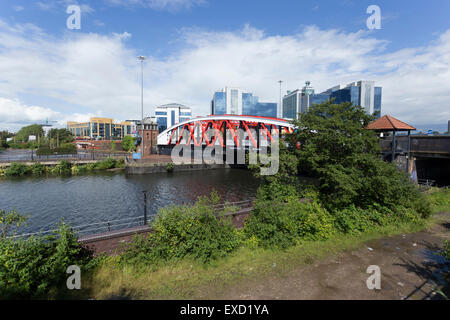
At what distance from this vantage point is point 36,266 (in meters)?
7.70

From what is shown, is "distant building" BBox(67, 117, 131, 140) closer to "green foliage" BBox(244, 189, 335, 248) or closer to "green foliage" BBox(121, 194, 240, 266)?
"green foliage" BBox(121, 194, 240, 266)

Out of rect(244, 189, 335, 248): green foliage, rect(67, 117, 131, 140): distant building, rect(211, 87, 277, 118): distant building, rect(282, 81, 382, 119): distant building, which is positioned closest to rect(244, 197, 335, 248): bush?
rect(244, 189, 335, 248): green foliage

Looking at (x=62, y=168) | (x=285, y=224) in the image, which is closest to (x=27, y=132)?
(x=62, y=168)

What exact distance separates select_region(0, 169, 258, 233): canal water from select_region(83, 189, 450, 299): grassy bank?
7.29 m

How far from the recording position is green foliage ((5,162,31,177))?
124ft

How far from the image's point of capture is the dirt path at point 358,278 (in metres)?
7.34

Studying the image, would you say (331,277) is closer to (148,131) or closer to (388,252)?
(388,252)

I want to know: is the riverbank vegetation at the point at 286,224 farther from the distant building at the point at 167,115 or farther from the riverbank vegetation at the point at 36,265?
the distant building at the point at 167,115

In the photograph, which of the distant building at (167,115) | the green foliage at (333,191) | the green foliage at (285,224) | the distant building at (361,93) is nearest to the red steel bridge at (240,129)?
the green foliage at (333,191)

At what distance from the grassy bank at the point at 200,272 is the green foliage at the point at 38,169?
1623 inches
